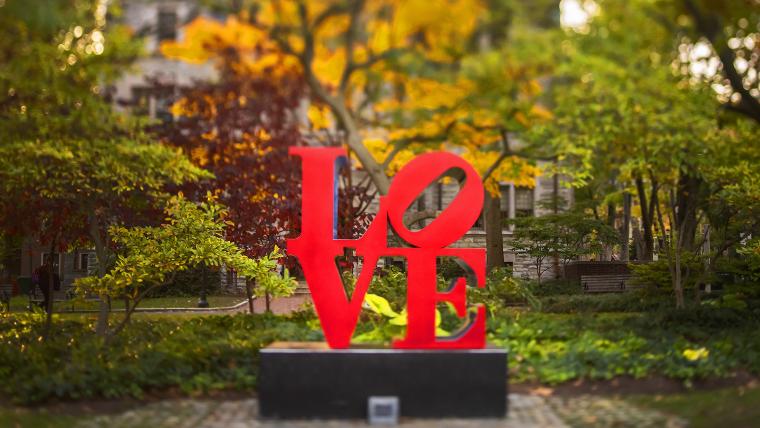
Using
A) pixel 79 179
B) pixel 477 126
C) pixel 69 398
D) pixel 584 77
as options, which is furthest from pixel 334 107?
pixel 69 398

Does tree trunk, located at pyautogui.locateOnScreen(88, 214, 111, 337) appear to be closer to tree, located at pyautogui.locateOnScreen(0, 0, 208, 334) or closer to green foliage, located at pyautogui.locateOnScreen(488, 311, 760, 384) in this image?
tree, located at pyautogui.locateOnScreen(0, 0, 208, 334)

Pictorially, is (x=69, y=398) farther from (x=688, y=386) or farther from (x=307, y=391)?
(x=688, y=386)

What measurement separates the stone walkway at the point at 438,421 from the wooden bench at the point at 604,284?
14.6m

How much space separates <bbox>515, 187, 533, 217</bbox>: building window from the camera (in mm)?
37188

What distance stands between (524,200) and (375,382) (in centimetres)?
2771

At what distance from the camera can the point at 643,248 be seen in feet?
97.0

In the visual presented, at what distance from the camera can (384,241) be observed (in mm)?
11344

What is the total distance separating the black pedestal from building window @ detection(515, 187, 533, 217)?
89.0 ft

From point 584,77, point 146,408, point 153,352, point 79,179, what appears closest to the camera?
point 146,408

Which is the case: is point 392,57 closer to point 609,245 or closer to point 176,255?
point 176,255

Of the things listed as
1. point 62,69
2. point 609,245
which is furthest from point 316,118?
point 62,69

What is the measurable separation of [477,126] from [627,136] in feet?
19.3

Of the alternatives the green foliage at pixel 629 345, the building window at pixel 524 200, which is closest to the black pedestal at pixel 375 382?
the green foliage at pixel 629 345

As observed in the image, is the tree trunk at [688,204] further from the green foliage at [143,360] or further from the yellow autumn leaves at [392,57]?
the green foliage at [143,360]
